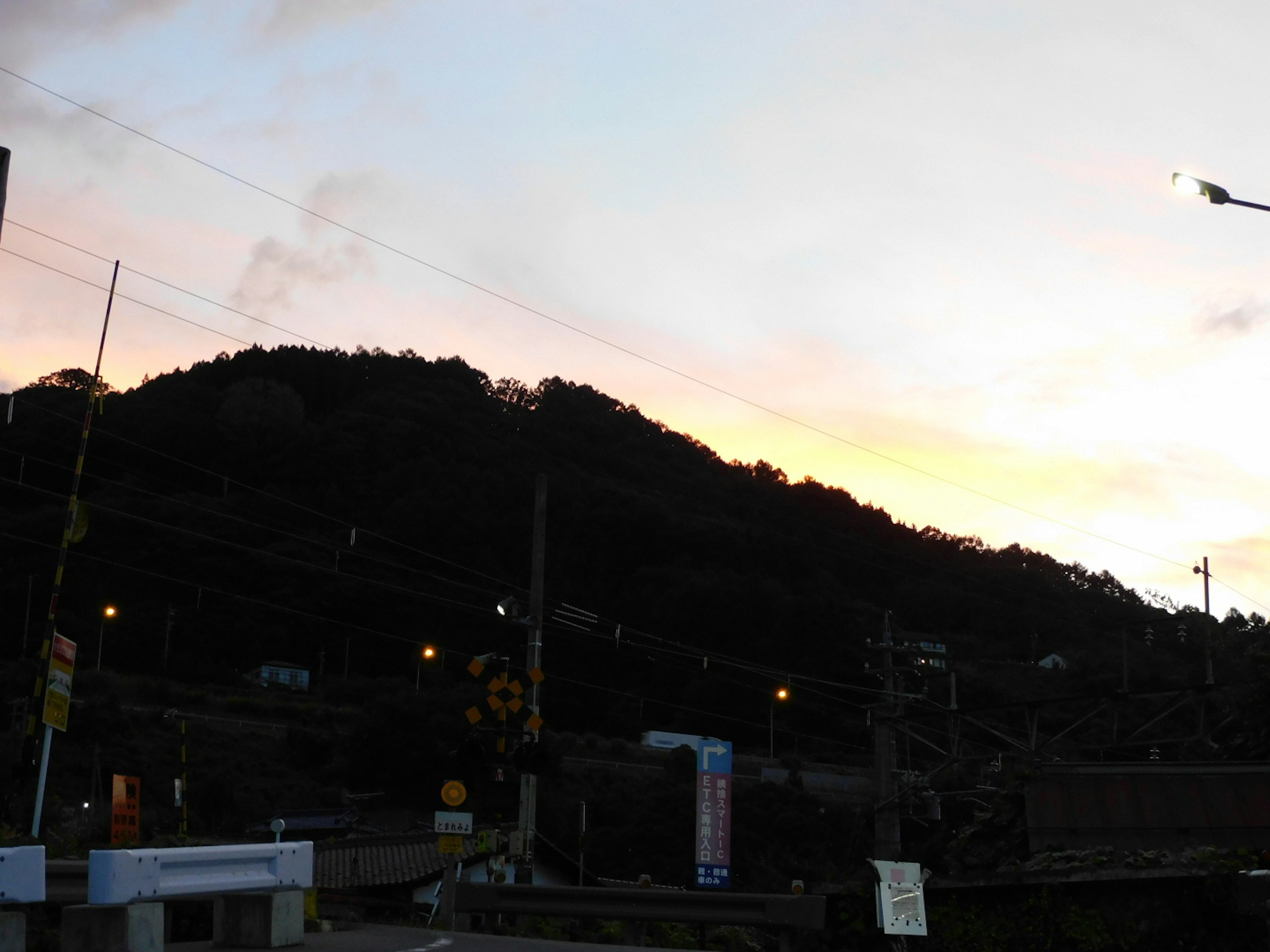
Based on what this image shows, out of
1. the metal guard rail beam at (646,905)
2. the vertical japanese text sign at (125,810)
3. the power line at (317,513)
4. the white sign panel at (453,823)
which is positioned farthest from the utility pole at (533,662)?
the power line at (317,513)

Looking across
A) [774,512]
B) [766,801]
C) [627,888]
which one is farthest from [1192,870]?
[774,512]

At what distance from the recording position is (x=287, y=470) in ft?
274

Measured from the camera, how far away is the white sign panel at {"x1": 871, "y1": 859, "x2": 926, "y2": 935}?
1055cm

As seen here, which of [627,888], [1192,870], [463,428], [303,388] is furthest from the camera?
[303,388]

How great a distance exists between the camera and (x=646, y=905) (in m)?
11.6

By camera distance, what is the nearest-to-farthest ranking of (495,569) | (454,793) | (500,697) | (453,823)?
(453,823), (454,793), (500,697), (495,569)

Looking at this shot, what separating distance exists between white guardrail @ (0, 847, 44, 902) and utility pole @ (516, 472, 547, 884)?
10580mm

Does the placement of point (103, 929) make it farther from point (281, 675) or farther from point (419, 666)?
point (281, 675)

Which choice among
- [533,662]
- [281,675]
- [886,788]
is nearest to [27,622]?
[281,675]

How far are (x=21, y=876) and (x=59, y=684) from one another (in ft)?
31.3

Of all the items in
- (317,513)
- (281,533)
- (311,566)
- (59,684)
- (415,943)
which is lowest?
(415,943)

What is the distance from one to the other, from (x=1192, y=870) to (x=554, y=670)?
65786 millimetres

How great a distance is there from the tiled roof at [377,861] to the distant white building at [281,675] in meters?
41.6

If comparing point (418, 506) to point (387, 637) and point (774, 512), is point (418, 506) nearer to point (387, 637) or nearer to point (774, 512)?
point (387, 637)
